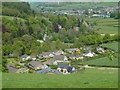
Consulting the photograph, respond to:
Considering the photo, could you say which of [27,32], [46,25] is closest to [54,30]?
[46,25]

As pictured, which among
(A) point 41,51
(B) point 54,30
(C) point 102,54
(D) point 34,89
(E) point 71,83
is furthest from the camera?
(B) point 54,30

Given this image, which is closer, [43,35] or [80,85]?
[80,85]

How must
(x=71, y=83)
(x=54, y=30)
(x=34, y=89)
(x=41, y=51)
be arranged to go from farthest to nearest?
(x=54, y=30) → (x=41, y=51) → (x=71, y=83) → (x=34, y=89)

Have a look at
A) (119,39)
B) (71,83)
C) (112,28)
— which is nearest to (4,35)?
(119,39)

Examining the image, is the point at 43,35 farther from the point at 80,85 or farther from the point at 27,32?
the point at 80,85

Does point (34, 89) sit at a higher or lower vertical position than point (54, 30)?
higher

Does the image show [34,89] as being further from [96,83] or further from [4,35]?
[4,35]

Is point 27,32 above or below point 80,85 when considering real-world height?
below

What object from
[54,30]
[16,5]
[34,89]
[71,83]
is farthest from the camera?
[16,5]

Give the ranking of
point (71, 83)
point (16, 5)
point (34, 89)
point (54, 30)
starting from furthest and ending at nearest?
1. point (16, 5)
2. point (54, 30)
3. point (71, 83)
4. point (34, 89)
